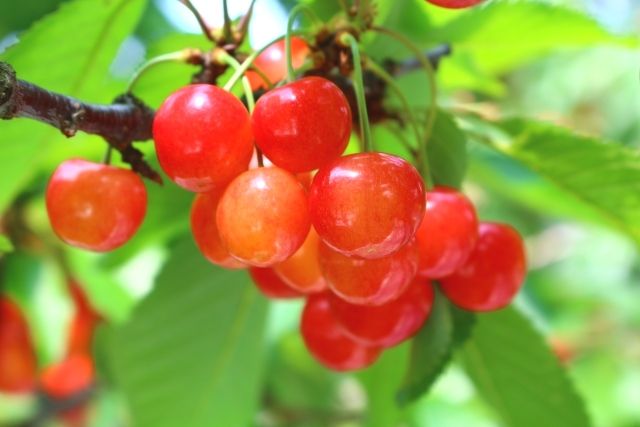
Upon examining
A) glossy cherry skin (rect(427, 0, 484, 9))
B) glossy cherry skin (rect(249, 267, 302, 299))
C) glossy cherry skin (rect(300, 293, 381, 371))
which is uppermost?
glossy cherry skin (rect(427, 0, 484, 9))

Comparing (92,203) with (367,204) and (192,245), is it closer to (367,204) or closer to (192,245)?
(367,204)

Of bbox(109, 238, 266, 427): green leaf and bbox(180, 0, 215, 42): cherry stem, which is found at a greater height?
bbox(180, 0, 215, 42): cherry stem

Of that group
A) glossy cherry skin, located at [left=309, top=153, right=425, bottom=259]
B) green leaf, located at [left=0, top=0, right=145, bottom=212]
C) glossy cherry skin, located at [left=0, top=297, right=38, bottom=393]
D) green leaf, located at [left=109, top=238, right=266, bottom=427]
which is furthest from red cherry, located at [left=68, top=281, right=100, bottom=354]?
glossy cherry skin, located at [left=309, top=153, right=425, bottom=259]

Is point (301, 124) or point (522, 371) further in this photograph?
point (522, 371)

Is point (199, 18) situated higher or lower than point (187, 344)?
higher

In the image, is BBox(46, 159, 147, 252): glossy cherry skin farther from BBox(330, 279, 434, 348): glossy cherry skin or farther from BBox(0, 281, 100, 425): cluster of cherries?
BBox(0, 281, 100, 425): cluster of cherries

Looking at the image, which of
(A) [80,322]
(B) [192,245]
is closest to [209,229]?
(B) [192,245]
